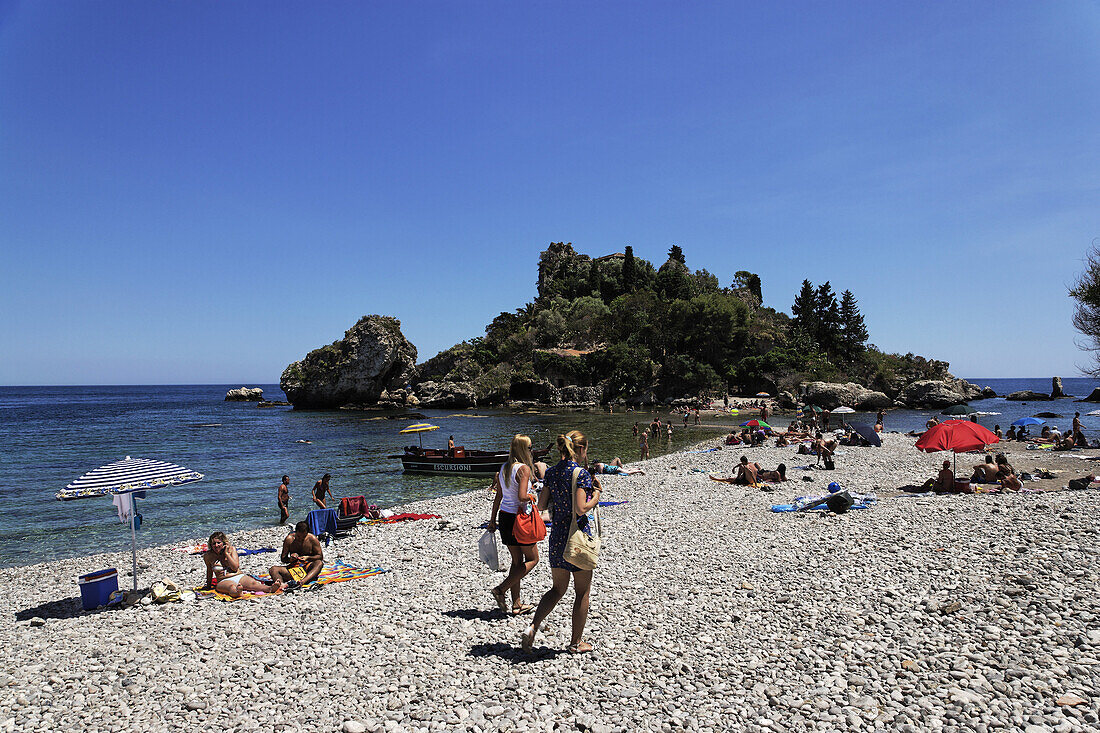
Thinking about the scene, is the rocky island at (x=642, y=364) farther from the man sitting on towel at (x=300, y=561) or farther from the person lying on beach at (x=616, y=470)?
the man sitting on towel at (x=300, y=561)

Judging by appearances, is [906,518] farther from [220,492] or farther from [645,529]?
[220,492]

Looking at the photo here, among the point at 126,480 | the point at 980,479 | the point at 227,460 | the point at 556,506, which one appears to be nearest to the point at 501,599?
the point at 556,506

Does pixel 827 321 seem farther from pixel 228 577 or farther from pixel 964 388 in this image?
pixel 228 577

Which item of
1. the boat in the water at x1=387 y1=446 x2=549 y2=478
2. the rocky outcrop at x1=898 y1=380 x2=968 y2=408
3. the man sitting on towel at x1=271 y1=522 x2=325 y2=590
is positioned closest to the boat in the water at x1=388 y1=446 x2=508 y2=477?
the boat in the water at x1=387 y1=446 x2=549 y2=478

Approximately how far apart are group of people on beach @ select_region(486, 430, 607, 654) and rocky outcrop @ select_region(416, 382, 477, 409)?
7132cm

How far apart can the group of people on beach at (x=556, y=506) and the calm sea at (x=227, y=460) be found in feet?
42.5

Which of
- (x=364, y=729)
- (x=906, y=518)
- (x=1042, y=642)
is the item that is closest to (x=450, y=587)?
(x=364, y=729)

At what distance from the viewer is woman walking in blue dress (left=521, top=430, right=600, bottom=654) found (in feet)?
18.8

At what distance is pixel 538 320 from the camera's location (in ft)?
296

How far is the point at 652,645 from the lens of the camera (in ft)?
20.7

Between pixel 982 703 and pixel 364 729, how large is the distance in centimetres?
535

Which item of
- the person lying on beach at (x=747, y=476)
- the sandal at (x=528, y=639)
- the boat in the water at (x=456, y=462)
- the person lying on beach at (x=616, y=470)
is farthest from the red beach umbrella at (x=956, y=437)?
the boat in the water at (x=456, y=462)

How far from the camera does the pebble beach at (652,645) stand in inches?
199

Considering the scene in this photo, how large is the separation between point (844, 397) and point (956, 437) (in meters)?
55.1
